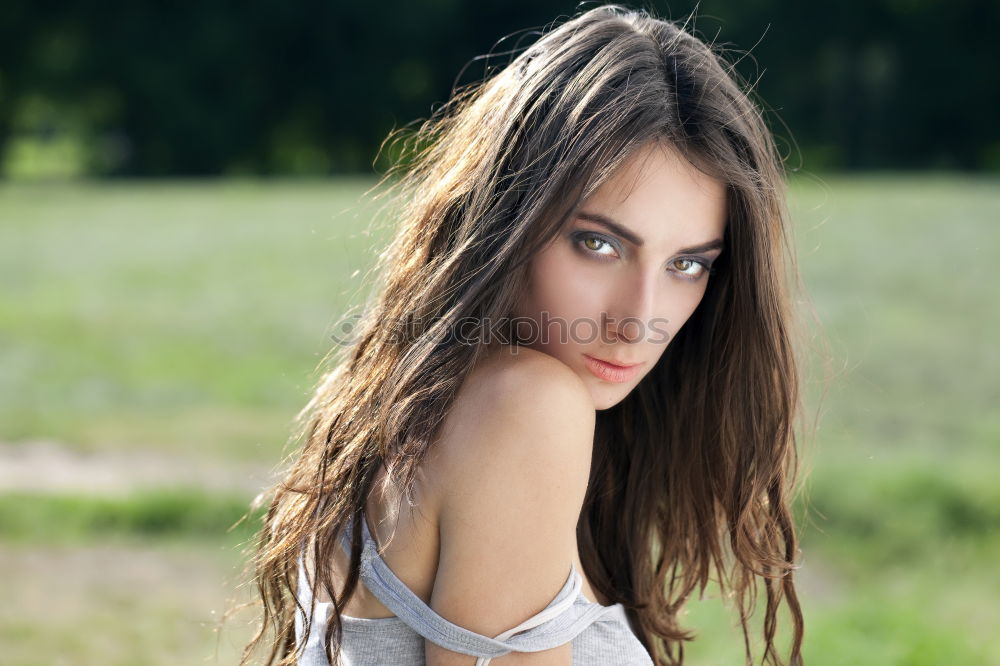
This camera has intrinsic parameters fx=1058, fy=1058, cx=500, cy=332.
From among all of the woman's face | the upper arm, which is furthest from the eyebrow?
the upper arm

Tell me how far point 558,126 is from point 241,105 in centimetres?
2938

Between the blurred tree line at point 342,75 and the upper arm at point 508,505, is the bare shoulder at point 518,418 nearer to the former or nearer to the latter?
the upper arm at point 508,505

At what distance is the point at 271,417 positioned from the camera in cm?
634

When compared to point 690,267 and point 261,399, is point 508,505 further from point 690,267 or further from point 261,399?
point 261,399

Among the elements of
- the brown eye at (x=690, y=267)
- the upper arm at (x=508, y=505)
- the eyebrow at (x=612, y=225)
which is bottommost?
the upper arm at (x=508, y=505)

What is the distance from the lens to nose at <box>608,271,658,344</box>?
1.64 meters

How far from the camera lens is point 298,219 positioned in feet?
42.4

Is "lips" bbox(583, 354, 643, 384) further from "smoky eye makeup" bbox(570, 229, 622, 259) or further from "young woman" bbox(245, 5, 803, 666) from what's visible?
"smoky eye makeup" bbox(570, 229, 622, 259)

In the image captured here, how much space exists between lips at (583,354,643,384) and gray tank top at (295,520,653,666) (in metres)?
0.32

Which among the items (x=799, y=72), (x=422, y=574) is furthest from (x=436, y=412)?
(x=799, y=72)

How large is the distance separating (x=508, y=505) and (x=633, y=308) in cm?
38

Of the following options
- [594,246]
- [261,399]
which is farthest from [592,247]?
[261,399]

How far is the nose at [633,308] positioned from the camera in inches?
64.7

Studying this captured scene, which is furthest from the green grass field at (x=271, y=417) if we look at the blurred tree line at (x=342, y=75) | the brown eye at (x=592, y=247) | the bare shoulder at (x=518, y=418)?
the blurred tree line at (x=342, y=75)
